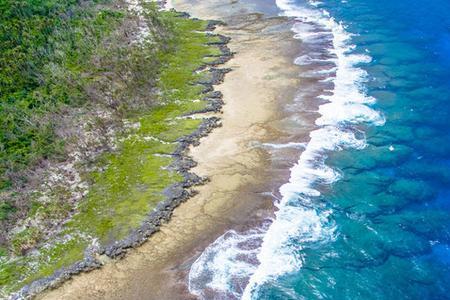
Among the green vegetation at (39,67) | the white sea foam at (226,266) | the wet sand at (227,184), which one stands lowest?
the white sea foam at (226,266)

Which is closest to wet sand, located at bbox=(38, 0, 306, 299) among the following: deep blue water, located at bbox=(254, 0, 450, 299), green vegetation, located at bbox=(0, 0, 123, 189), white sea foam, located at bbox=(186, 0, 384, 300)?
white sea foam, located at bbox=(186, 0, 384, 300)

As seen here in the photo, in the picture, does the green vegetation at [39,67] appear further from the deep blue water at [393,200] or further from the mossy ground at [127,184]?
the deep blue water at [393,200]

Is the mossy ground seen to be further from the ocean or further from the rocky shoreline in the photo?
the ocean

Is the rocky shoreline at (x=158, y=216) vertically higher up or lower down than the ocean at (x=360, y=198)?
higher up

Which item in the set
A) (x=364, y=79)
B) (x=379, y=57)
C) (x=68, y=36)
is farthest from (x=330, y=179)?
(x=68, y=36)

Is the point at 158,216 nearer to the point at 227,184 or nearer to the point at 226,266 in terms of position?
the point at 227,184

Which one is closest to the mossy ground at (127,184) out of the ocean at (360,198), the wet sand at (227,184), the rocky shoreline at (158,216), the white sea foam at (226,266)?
the rocky shoreline at (158,216)

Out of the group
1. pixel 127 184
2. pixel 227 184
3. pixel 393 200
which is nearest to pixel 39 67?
pixel 127 184
